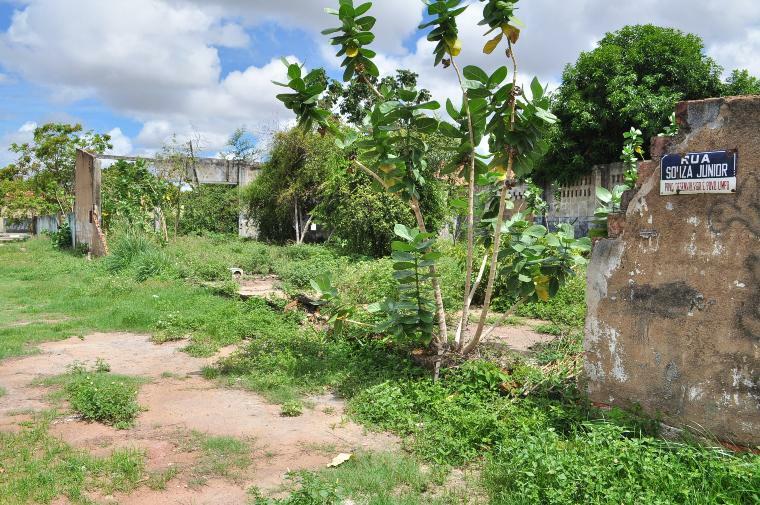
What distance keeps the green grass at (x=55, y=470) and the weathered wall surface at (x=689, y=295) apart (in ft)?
10.4

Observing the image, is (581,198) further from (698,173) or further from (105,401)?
(105,401)

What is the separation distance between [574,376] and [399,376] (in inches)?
60.0

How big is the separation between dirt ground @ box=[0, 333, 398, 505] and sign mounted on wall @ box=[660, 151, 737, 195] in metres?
2.57

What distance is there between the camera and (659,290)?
3.93m

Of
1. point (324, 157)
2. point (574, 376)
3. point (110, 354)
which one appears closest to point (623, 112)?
point (324, 157)

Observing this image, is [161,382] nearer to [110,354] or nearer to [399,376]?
[110,354]

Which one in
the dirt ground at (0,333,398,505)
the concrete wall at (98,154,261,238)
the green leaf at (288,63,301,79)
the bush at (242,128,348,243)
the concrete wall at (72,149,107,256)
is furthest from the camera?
the concrete wall at (98,154,261,238)

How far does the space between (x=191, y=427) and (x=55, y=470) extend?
1081mm

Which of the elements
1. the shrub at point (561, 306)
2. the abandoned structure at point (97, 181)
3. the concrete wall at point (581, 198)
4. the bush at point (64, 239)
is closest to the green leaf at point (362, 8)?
the shrub at point (561, 306)

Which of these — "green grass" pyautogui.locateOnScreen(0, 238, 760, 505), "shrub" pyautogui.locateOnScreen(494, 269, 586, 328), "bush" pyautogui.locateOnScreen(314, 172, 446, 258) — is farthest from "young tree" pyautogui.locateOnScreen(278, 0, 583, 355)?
"bush" pyautogui.locateOnScreen(314, 172, 446, 258)

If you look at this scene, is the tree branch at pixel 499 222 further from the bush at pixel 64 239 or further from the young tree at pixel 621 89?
the bush at pixel 64 239

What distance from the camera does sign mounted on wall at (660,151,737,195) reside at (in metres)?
3.65

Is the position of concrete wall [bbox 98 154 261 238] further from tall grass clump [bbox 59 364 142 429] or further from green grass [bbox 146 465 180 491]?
green grass [bbox 146 465 180 491]

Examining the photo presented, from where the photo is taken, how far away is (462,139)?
539cm
